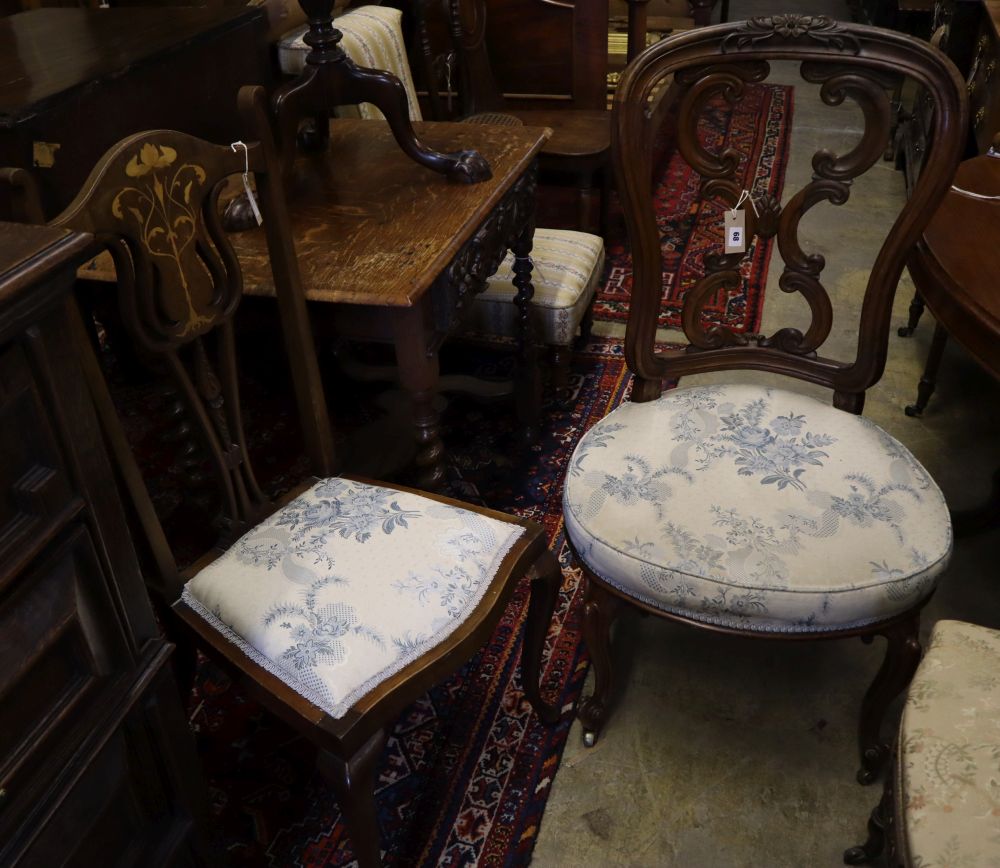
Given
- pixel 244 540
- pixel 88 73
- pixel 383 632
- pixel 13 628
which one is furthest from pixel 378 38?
pixel 13 628

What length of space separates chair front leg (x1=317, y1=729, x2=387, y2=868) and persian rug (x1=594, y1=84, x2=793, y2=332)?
149cm

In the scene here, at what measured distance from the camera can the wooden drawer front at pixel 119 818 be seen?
36.3 inches

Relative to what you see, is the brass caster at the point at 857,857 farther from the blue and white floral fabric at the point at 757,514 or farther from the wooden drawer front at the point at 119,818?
the wooden drawer front at the point at 119,818

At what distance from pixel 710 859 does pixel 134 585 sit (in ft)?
3.28

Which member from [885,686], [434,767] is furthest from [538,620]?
[885,686]

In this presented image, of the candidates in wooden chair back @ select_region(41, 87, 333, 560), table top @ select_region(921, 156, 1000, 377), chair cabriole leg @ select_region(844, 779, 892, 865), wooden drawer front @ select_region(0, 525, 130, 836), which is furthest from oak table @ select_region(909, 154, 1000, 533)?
wooden drawer front @ select_region(0, 525, 130, 836)

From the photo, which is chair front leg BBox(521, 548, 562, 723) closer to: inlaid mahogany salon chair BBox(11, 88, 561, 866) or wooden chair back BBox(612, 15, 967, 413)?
inlaid mahogany salon chair BBox(11, 88, 561, 866)

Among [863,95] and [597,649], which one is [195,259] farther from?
[863,95]

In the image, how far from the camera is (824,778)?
5.08ft

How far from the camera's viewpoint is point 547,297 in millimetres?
2201

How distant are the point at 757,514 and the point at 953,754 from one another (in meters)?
0.45

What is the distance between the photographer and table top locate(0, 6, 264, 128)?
160 cm

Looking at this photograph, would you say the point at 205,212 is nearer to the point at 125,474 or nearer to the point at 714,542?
the point at 125,474

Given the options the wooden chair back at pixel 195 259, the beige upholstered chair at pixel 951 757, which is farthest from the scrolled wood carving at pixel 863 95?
→ the wooden chair back at pixel 195 259
